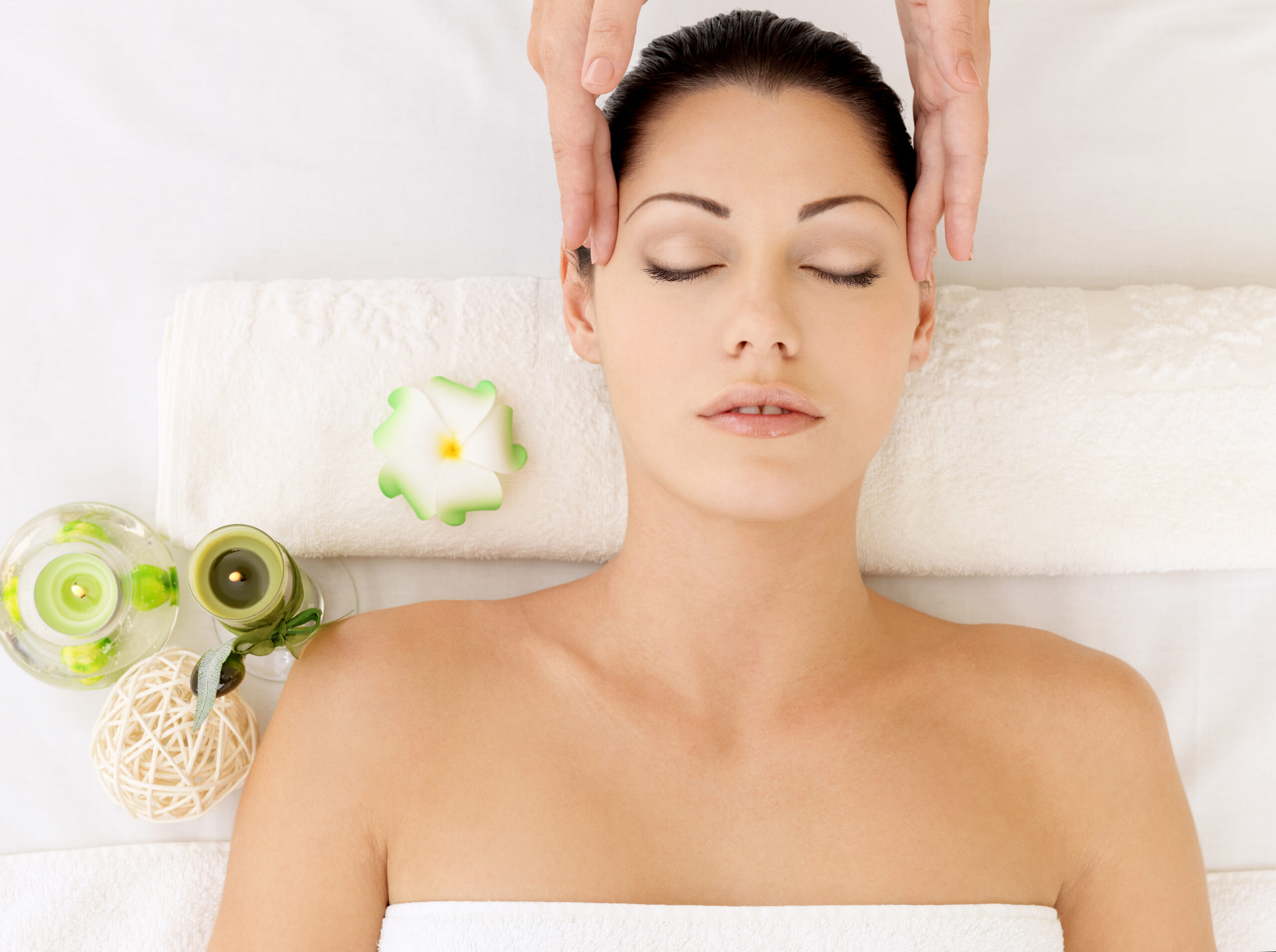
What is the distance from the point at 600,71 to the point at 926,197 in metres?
0.50

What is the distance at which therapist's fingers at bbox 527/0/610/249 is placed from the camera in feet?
3.76

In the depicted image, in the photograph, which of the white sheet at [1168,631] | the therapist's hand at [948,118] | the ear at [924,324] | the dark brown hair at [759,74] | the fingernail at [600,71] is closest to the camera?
the fingernail at [600,71]

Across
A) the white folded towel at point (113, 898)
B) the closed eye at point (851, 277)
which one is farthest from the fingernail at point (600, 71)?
the white folded towel at point (113, 898)

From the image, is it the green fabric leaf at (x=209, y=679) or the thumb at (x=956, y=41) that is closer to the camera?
the thumb at (x=956, y=41)

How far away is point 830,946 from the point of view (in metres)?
1.17

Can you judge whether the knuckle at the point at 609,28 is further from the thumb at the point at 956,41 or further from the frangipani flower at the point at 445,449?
the frangipani flower at the point at 445,449

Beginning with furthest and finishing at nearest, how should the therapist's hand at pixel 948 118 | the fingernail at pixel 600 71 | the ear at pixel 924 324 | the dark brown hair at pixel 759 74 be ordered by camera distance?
the ear at pixel 924 324 < the dark brown hair at pixel 759 74 < the therapist's hand at pixel 948 118 < the fingernail at pixel 600 71

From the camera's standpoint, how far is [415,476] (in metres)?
1.44

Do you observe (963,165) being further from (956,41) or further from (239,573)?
(239,573)

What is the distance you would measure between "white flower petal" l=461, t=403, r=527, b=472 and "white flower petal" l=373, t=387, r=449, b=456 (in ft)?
0.15

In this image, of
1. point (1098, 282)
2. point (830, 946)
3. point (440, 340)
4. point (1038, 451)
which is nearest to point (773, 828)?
point (830, 946)

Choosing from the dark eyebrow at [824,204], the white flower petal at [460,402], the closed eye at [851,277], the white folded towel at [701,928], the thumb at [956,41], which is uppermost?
the thumb at [956,41]

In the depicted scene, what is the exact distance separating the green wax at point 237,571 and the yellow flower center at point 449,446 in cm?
26

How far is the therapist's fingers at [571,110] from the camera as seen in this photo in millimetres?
1145
